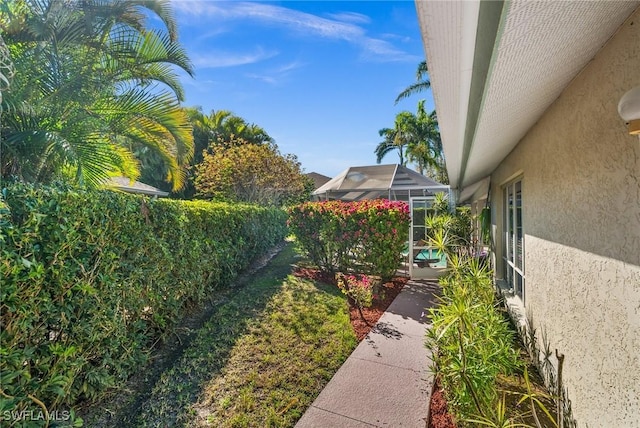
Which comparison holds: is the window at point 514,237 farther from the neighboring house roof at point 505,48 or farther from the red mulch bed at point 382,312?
the neighboring house roof at point 505,48

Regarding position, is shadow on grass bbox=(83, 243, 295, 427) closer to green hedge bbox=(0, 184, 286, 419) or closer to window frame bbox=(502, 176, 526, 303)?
green hedge bbox=(0, 184, 286, 419)

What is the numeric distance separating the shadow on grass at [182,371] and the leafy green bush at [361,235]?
3.32 metres

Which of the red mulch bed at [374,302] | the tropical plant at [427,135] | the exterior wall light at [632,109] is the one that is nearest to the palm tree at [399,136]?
the tropical plant at [427,135]

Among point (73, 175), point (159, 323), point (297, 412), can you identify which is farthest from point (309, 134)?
point (297, 412)

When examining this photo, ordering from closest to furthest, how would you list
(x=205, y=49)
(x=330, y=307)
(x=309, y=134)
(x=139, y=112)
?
(x=139, y=112) < (x=330, y=307) < (x=205, y=49) < (x=309, y=134)

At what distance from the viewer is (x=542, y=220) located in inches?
189

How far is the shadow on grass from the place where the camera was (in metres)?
3.97

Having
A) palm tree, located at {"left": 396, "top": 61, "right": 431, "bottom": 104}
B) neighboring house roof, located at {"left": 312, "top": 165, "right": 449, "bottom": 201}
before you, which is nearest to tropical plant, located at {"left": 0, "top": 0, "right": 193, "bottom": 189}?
neighboring house roof, located at {"left": 312, "top": 165, "right": 449, "bottom": 201}

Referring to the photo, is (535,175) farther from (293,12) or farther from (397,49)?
(293,12)

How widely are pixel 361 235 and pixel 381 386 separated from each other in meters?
5.69

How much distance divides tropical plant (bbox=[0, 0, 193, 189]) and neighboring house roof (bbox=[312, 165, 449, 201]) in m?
15.7

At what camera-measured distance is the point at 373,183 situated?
880 inches

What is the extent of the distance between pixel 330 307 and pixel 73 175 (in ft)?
21.9

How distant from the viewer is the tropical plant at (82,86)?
5.14 m
